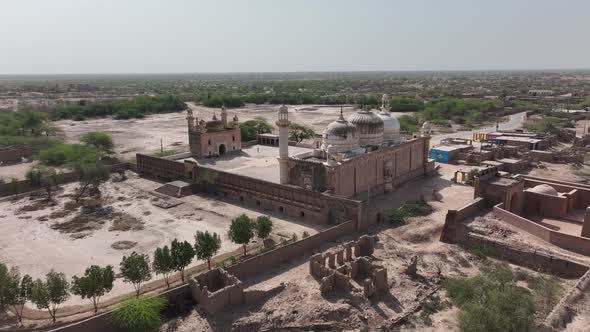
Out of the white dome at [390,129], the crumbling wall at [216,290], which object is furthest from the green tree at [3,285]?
the white dome at [390,129]

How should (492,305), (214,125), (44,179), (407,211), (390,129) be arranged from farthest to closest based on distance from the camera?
(214,125) → (390,129) → (44,179) → (407,211) → (492,305)

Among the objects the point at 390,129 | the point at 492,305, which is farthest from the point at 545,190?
the point at 492,305

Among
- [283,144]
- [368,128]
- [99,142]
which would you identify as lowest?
[99,142]

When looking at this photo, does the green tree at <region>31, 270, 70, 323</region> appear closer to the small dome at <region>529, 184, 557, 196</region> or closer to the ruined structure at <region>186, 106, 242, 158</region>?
the ruined structure at <region>186, 106, 242, 158</region>

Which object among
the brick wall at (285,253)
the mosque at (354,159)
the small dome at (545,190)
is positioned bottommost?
the brick wall at (285,253)

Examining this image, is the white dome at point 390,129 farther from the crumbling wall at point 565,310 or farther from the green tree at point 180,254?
the green tree at point 180,254

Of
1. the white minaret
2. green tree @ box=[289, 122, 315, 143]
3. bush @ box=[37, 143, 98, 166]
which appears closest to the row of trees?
the white minaret

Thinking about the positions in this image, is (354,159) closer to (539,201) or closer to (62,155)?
(539,201)

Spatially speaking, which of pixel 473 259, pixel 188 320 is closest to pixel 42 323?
pixel 188 320
